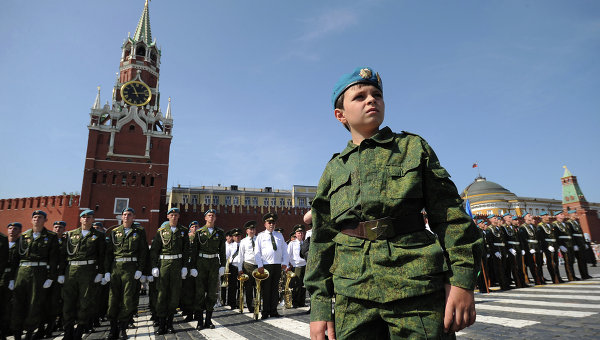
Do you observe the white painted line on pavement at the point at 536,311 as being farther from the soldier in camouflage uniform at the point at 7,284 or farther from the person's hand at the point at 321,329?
the soldier in camouflage uniform at the point at 7,284

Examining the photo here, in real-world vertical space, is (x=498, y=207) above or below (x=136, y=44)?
below

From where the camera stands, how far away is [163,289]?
6.25m

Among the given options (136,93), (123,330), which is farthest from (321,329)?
(136,93)

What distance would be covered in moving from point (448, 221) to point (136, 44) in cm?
5260

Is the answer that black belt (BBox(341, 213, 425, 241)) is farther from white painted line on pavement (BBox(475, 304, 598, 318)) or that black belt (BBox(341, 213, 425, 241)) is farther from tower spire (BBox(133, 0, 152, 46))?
tower spire (BBox(133, 0, 152, 46))

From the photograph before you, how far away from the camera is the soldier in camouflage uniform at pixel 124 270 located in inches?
226

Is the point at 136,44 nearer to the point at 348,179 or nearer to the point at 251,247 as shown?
the point at 251,247

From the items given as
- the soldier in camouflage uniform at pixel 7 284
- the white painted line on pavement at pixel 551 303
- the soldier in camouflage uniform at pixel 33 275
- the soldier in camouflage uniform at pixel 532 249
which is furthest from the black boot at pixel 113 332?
the soldier in camouflage uniform at pixel 532 249

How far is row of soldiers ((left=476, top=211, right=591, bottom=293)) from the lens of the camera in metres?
9.56

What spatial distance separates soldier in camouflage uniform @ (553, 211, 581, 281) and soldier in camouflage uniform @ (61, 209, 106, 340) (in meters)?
13.5

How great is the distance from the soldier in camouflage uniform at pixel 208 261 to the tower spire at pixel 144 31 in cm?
4770

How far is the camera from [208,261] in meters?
7.02

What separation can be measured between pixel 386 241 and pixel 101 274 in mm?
6498

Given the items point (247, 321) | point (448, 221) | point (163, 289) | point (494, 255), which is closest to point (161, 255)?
point (163, 289)
